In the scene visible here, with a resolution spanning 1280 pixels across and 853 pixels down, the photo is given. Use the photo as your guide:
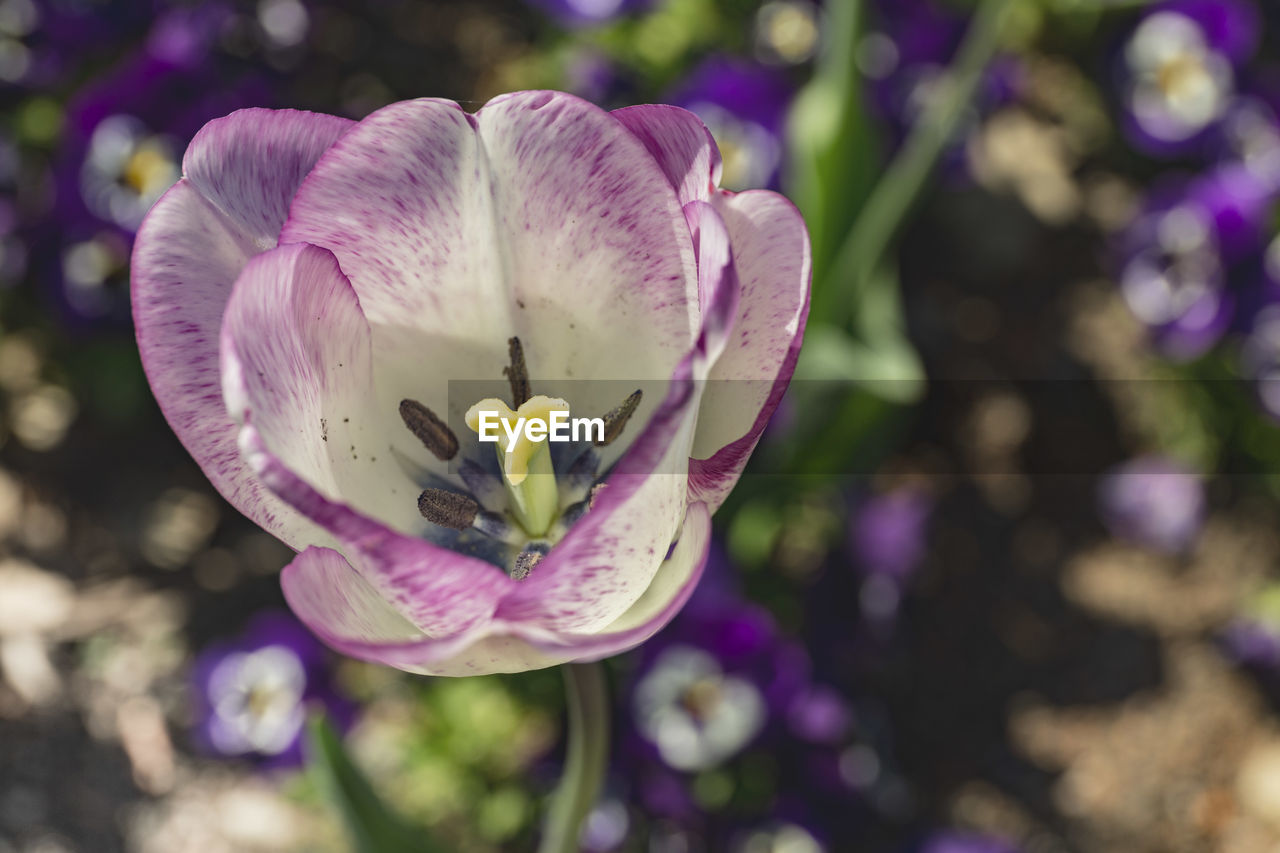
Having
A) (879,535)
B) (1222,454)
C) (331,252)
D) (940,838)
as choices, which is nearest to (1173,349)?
(1222,454)

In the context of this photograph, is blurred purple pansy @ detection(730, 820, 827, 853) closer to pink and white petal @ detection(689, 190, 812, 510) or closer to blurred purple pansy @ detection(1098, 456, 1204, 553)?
blurred purple pansy @ detection(1098, 456, 1204, 553)

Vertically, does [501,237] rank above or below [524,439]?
above

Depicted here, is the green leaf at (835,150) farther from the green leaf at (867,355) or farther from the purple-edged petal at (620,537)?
the purple-edged petal at (620,537)

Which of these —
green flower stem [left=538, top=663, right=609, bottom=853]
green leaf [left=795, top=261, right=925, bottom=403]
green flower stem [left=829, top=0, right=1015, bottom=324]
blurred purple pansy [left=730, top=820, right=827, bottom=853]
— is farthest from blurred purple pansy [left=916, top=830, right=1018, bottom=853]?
green flower stem [left=538, top=663, right=609, bottom=853]

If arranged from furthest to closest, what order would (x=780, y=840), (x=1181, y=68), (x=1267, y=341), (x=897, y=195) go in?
(x=1181, y=68), (x=1267, y=341), (x=780, y=840), (x=897, y=195)

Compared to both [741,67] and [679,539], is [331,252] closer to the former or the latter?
[679,539]

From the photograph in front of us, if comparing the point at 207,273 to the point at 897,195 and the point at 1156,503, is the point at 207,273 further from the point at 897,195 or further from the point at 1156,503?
the point at 1156,503

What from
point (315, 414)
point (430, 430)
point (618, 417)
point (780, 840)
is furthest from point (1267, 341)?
point (315, 414)
